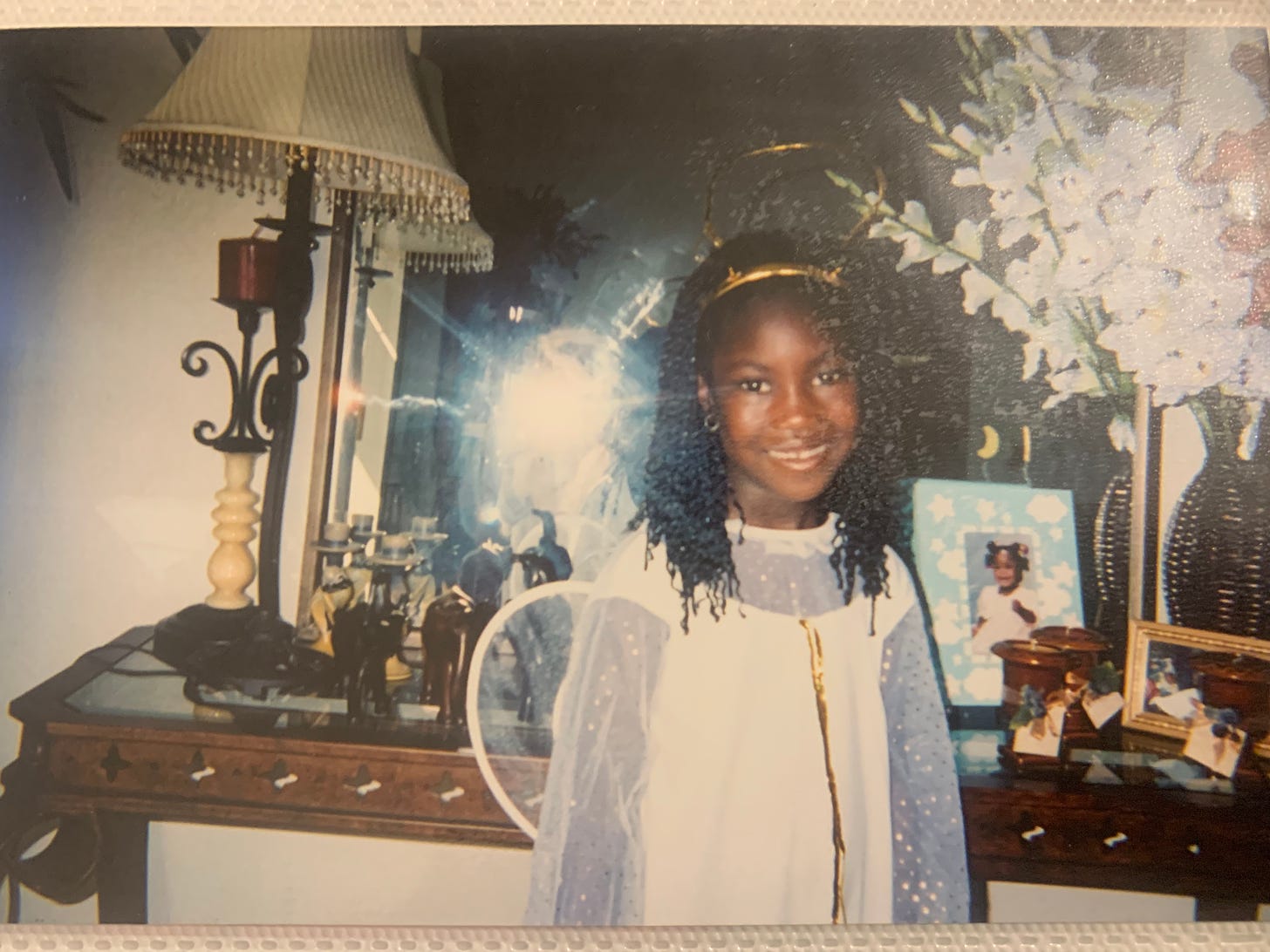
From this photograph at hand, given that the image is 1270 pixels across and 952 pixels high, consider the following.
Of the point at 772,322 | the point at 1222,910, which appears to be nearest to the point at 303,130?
the point at 772,322

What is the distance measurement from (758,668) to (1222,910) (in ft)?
2.09

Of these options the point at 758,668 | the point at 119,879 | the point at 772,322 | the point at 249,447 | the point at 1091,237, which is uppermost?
the point at 1091,237

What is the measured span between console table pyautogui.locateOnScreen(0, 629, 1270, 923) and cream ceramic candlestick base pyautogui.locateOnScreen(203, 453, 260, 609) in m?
0.11

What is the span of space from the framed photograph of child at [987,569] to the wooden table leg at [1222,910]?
1.18 ft

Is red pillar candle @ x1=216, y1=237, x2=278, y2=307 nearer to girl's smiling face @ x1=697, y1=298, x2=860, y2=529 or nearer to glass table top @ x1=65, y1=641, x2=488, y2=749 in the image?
Answer: glass table top @ x1=65, y1=641, x2=488, y2=749

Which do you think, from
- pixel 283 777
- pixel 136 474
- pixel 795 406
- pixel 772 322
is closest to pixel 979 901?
pixel 795 406

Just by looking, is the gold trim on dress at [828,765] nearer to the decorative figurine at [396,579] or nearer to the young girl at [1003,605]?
the young girl at [1003,605]

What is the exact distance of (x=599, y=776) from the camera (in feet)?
3.20

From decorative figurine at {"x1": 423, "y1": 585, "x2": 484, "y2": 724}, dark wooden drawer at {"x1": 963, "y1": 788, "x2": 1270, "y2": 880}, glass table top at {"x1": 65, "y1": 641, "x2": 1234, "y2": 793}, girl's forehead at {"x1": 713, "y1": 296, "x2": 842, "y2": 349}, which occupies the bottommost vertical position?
dark wooden drawer at {"x1": 963, "y1": 788, "x2": 1270, "y2": 880}

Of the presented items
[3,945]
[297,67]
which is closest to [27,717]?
[3,945]

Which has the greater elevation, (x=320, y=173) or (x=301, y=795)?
(x=320, y=173)

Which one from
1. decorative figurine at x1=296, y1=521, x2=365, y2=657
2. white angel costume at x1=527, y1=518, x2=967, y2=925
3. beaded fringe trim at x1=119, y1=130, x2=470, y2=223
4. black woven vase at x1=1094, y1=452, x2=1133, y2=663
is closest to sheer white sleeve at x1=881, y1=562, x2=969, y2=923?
white angel costume at x1=527, y1=518, x2=967, y2=925

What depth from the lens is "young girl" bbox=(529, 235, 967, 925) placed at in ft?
3.18

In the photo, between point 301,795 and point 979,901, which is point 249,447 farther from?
point 979,901
